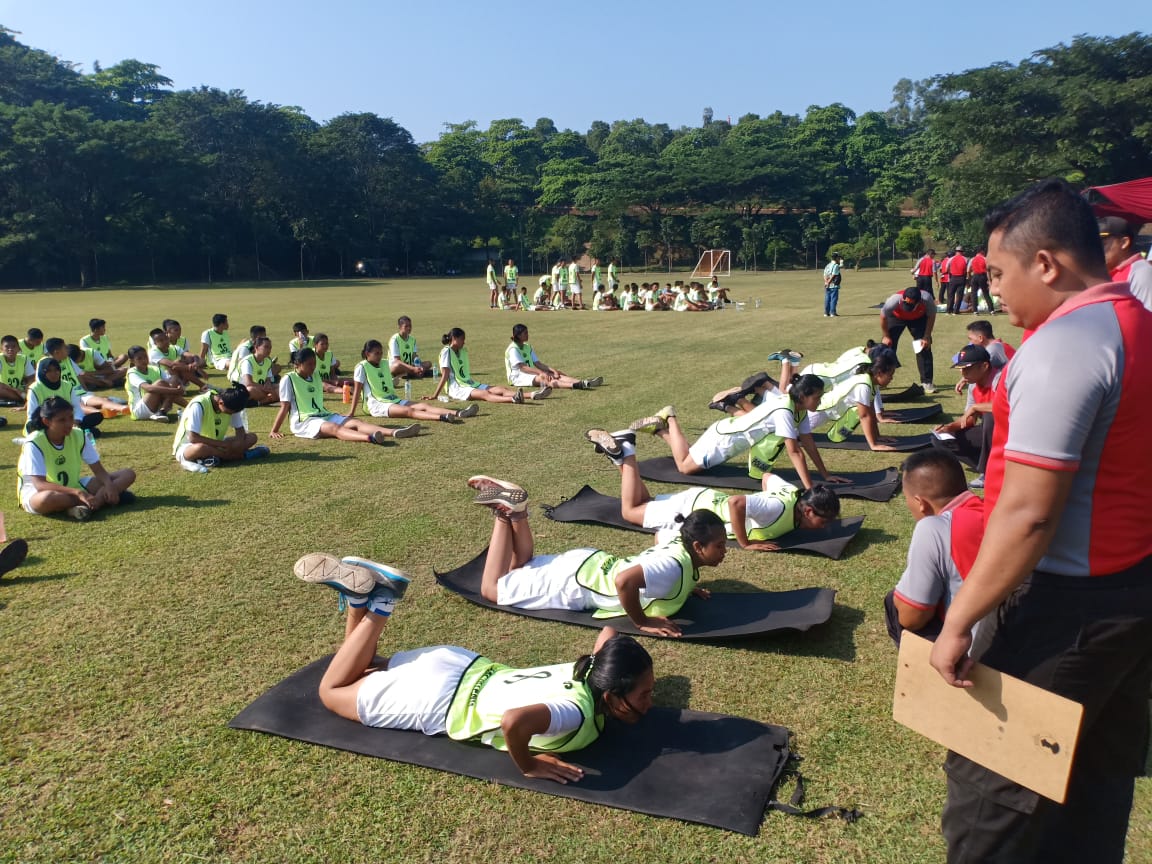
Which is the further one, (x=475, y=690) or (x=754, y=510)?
(x=754, y=510)

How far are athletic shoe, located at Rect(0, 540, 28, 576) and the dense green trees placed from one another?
138 feet

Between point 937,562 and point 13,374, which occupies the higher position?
point 937,562

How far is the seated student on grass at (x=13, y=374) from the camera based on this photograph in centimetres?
1335

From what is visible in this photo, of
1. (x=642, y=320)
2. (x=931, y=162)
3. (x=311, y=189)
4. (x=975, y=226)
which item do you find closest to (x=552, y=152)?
(x=311, y=189)

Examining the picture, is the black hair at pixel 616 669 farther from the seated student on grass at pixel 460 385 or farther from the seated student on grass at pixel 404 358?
the seated student on grass at pixel 404 358

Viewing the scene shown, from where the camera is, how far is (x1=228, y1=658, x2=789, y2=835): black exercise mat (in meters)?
3.73

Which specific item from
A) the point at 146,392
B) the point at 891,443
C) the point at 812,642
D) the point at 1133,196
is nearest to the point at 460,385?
the point at 146,392

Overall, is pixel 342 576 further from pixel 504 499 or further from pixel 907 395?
pixel 907 395

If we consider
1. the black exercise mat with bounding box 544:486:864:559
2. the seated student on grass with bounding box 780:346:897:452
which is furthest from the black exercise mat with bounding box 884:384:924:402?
the black exercise mat with bounding box 544:486:864:559

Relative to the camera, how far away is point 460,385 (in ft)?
44.1

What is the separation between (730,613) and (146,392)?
33.3 ft

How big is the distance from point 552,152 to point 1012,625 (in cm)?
9135

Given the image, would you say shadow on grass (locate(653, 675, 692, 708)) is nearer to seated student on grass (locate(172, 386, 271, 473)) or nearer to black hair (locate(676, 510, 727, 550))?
black hair (locate(676, 510, 727, 550))

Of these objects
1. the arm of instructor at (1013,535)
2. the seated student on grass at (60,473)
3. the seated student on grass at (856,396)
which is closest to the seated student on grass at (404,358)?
the seated student on grass at (60,473)
